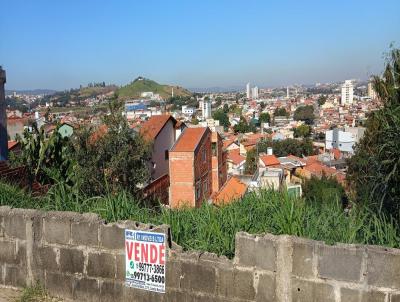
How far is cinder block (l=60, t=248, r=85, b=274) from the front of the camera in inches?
182

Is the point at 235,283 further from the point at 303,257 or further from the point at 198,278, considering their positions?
the point at 303,257

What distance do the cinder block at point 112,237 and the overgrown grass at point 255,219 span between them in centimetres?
23

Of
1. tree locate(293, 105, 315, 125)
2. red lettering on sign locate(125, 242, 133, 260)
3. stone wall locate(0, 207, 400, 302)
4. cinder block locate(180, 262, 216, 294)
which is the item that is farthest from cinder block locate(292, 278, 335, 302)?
tree locate(293, 105, 315, 125)

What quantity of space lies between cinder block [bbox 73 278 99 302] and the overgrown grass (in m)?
0.63

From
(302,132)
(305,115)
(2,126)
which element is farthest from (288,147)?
(305,115)

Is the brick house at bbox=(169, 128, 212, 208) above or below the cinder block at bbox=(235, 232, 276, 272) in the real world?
below

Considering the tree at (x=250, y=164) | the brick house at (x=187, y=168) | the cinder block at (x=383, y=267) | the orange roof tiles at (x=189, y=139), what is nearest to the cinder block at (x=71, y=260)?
the cinder block at (x=383, y=267)

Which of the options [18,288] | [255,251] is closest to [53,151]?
[18,288]

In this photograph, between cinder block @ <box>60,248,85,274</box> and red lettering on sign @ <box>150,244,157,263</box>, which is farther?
cinder block @ <box>60,248,85,274</box>

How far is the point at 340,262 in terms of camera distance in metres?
3.54

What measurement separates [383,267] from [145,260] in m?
2.03

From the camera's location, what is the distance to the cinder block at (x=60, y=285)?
471 centimetres

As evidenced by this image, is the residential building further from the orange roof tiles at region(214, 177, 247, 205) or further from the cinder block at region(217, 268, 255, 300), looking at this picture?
the cinder block at region(217, 268, 255, 300)

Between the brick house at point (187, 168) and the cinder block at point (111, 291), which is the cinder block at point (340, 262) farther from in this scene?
the brick house at point (187, 168)
